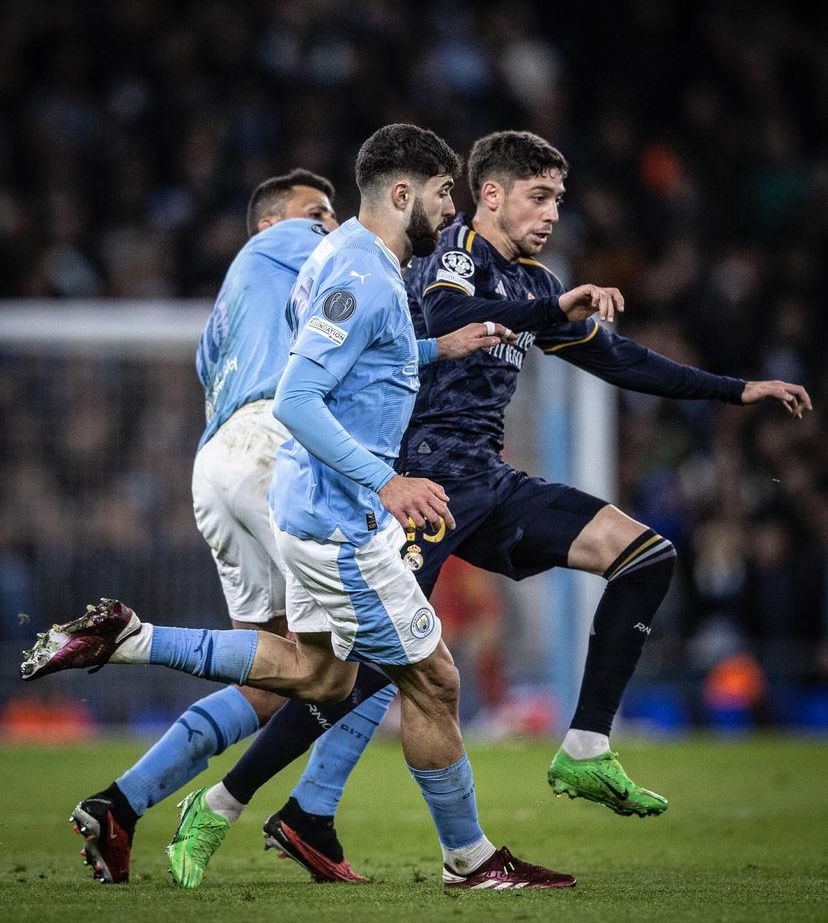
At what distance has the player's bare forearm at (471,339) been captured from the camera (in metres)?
5.34

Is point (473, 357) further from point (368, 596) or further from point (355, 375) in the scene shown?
point (368, 596)

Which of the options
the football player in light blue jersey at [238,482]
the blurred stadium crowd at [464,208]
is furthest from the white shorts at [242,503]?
the blurred stadium crowd at [464,208]

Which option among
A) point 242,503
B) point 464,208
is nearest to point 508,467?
point 242,503

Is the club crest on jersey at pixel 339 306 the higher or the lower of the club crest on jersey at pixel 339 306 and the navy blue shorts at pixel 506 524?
the higher

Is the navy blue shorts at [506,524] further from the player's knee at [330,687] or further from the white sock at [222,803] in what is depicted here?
the white sock at [222,803]

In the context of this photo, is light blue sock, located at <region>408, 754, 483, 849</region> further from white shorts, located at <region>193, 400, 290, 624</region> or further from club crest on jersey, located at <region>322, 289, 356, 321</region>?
club crest on jersey, located at <region>322, 289, 356, 321</region>

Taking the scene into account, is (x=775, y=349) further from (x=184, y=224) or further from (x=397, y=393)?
(x=397, y=393)

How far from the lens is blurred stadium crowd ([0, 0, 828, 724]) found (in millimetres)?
12055

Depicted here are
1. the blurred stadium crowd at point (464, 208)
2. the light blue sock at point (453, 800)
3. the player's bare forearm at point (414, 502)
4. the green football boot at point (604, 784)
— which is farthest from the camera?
the blurred stadium crowd at point (464, 208)

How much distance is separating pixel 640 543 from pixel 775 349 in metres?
9.70

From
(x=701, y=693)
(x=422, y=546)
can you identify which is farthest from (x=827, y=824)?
(x=701, y=693)

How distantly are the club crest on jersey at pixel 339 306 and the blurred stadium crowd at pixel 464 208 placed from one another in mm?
7357

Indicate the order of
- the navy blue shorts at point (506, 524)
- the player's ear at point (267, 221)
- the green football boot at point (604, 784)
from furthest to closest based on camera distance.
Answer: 1. the player's ear at point (267, 221)
2. the navy blue shorts at point (506, 524)
3. the green football boot at point (604, 784)

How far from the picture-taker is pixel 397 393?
16.6 feet
